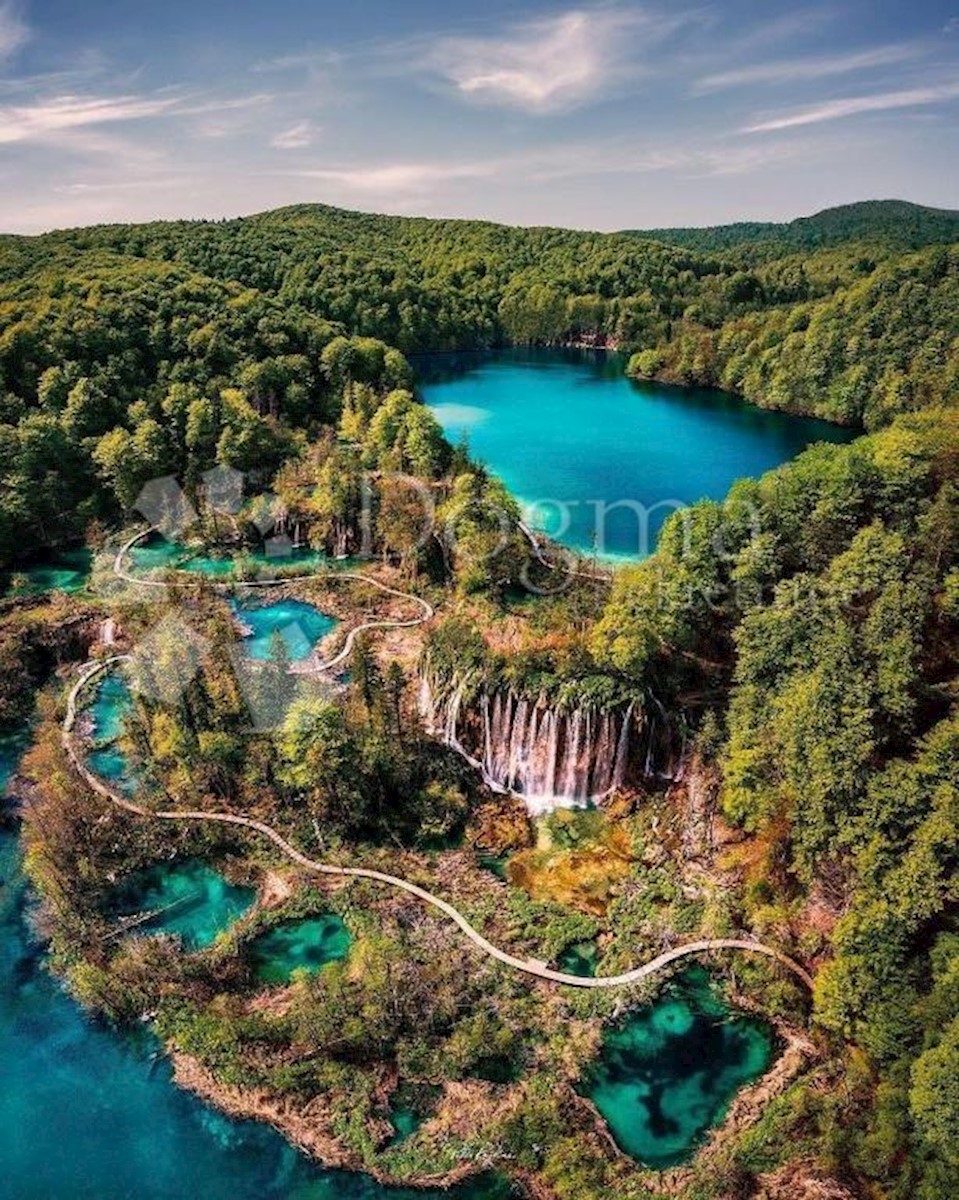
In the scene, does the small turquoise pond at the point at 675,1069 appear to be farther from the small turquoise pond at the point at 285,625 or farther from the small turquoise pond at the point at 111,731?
the small turquoise pond at the point at 285,625

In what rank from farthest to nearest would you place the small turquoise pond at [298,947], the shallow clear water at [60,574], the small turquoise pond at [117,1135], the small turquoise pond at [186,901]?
the shallow clear water at [60,574] → the small turquoise pond at [186,901] → the small turquoise pond at [298,947] → the small turquoise pond at [117,1135]

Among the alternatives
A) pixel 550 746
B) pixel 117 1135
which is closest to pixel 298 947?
pixel 117 1135

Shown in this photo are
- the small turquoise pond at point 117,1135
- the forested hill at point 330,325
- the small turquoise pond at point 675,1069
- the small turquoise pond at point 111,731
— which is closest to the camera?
the small turquoise pond at point 117,1135

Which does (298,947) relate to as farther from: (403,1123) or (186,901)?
(403,1123)

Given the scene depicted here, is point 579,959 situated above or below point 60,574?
below

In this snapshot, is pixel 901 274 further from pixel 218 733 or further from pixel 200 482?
pixel 218 733

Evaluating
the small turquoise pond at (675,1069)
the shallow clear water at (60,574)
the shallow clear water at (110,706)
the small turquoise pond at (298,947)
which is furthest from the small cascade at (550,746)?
the shallow clear water at (60,574)

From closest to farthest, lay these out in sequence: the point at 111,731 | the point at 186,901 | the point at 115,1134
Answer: the point at 115,1134
the point at 186,901
the point at 111,731
